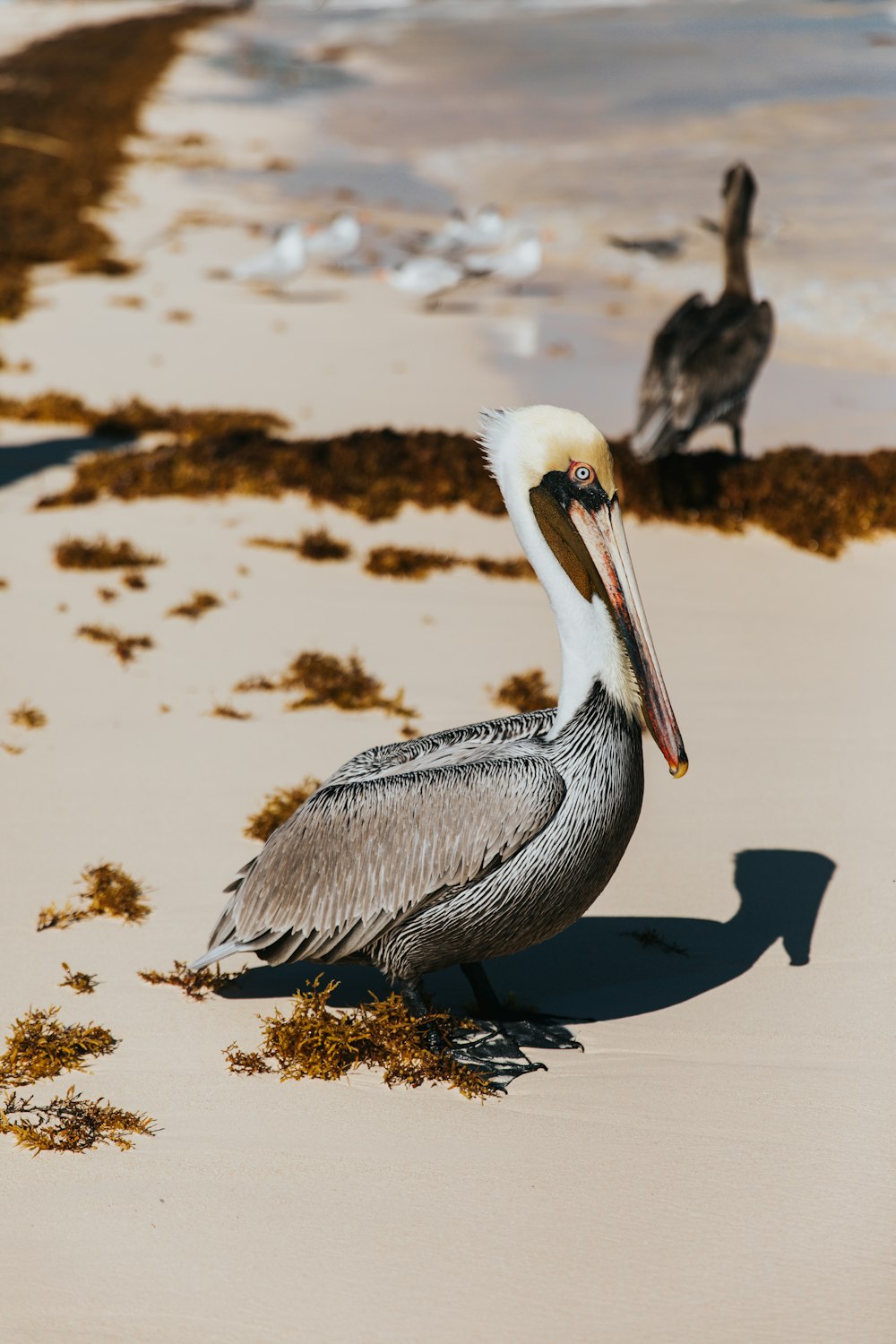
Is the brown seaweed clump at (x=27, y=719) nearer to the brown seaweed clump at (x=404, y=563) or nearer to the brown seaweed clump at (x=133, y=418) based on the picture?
the brown seaweed clump at (x=404, y=563)

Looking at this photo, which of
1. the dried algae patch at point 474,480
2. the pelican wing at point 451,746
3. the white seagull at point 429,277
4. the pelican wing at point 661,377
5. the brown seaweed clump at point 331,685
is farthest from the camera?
the white seagull at point 429,277

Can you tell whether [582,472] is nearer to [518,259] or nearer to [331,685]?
[331,685]

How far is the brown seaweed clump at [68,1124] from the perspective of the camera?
2865mm

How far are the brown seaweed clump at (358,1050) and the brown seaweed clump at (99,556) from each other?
3.97 m

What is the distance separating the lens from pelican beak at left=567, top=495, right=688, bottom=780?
3051mm

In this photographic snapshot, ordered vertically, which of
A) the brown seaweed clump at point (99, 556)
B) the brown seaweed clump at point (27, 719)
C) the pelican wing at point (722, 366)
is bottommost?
the brown seaweed clump at point (27, 719)

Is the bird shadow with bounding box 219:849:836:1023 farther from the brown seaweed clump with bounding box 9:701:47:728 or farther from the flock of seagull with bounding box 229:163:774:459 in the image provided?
the flock of seagull with bounding box 229:163:774:459

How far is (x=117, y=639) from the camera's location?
5.92 meters

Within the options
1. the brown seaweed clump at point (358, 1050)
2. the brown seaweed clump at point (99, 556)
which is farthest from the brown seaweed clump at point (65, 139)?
the brown seaweed clump at point (358, 1050)

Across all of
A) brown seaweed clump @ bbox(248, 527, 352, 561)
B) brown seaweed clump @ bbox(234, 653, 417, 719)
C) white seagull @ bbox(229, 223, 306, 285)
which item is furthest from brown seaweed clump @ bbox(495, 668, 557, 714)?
white seagull @ bbox(229, 223, 306, 285)

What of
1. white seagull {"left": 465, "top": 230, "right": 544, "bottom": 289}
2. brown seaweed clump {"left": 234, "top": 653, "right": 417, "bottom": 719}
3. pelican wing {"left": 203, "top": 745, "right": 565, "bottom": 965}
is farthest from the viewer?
white seagull {"left": 465, "top": 230, "right": 544, "bottom": 289}

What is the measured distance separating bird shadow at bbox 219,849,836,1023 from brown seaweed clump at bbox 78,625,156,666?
2428mm

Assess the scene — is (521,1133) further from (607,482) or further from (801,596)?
(801,596)

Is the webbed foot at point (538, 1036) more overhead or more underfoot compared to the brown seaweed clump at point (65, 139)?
more underfoot
